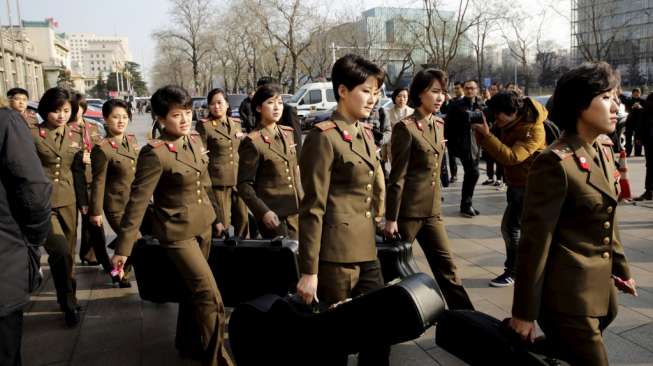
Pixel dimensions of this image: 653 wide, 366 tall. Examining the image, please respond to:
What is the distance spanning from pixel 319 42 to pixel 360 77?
43.8m

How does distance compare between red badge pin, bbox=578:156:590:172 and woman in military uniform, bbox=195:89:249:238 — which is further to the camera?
woman in military uniform, bbox=195:89:249:238

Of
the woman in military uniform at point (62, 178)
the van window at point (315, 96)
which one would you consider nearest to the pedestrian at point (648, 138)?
the woman in military uniform at point (62, 178)

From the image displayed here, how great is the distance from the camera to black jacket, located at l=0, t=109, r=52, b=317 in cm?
228

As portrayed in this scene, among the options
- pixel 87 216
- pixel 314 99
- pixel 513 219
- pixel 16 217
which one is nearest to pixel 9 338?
pixel 16 217

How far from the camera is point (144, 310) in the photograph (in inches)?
173

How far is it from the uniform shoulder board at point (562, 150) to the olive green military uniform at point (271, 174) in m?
2.30

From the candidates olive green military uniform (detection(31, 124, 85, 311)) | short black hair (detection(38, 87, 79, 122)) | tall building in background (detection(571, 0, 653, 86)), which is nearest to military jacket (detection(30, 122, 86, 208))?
olive green military uniform (detection(31, 124, 85, 311))

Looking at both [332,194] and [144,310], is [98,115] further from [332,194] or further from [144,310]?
[332,194]

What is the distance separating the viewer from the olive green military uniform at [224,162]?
18.3ft

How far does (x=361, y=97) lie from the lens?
254 cm

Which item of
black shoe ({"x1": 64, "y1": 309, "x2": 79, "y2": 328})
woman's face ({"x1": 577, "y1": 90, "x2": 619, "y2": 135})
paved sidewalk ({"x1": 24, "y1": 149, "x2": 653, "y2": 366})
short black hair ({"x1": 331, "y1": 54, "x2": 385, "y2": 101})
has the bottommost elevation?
paved sidewalk ({"x1": 24, "y1": 149, "x2": 653, "y2": 366})

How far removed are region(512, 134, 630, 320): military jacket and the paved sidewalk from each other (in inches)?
16.0

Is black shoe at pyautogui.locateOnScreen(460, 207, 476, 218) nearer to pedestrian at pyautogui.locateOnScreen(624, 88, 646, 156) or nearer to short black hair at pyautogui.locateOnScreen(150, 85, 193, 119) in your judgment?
short black hair at pyautogui.locateOnScreen(150, 85, 193, 119)

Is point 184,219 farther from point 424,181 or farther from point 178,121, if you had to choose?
point 424,181
